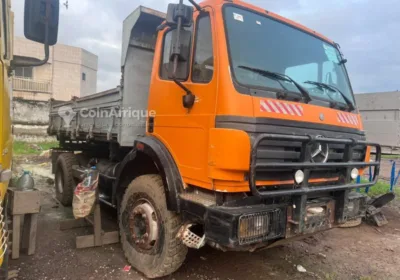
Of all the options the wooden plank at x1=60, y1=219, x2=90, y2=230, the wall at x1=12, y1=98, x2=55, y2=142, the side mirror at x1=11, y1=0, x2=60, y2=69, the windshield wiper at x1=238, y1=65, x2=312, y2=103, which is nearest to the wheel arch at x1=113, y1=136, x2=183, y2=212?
the wooden plank at x1=60, y1=219, x2=90, y2=230

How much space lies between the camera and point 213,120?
2.55 m

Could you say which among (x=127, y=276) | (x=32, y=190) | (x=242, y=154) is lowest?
(x=127, y=276)

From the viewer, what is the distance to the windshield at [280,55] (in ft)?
8.89

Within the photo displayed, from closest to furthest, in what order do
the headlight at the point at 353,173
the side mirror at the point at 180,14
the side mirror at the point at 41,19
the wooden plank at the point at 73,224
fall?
the side mirror at the point at 41,19 < the side mirror at the point at 180,14 < the headlight at the point at 353,173 < the wooden plank at the point at 73,224

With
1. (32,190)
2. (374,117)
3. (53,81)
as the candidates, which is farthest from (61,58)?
(32,190)

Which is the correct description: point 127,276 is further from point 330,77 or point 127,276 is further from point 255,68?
point 330,77

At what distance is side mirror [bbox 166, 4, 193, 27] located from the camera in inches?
102

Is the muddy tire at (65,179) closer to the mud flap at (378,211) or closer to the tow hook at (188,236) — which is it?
the tow hook at (188,236)

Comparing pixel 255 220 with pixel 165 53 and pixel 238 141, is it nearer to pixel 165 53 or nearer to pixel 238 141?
pixel 238 141

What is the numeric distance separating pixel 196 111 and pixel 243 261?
6.70ft

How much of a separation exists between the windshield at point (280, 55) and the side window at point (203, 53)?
7.1 inches

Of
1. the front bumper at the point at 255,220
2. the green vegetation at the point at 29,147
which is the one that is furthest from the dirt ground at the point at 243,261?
the green vegetation at the point at 29,147

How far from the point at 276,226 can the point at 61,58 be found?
2331cm

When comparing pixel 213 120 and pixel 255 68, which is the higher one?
pixel 255 68
